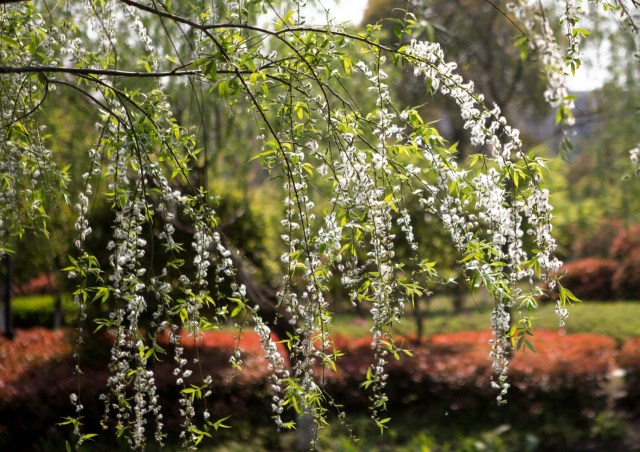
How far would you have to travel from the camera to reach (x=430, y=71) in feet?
9.05

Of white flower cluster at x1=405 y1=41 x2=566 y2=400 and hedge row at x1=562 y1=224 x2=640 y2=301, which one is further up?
white flower cluster at x1=405 y1=41 x2=566 y2=400

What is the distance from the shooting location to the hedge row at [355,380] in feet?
23.0

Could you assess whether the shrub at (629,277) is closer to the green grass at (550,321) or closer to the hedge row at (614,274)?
the hedge row at (614,274)

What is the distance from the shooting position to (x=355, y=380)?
820 centimetres

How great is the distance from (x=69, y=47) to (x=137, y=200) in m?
1.19

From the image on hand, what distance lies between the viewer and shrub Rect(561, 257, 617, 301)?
17.1 metres

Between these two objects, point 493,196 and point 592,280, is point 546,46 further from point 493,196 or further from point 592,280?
point 592,280

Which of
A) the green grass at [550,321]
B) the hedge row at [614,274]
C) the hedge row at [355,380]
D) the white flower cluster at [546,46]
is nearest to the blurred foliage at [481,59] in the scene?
the hedge row at [355,380]

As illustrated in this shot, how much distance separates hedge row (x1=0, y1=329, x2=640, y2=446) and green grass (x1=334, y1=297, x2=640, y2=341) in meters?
2.23

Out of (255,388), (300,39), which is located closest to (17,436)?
(255,388)

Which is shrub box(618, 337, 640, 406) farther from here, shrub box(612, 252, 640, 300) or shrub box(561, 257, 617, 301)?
shrub box(561, 257, 617, 301)

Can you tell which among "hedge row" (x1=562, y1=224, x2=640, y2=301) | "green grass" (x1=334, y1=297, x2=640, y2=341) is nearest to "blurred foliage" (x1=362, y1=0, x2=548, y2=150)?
"green grass" (x1=334, y1=297, x2=640, y2=341)

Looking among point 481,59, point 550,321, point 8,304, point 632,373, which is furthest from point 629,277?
point 8,304

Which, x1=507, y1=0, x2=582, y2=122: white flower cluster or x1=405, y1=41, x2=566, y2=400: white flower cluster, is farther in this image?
x1=405, y1=41, x2=566, y2=400: white flower cluster
